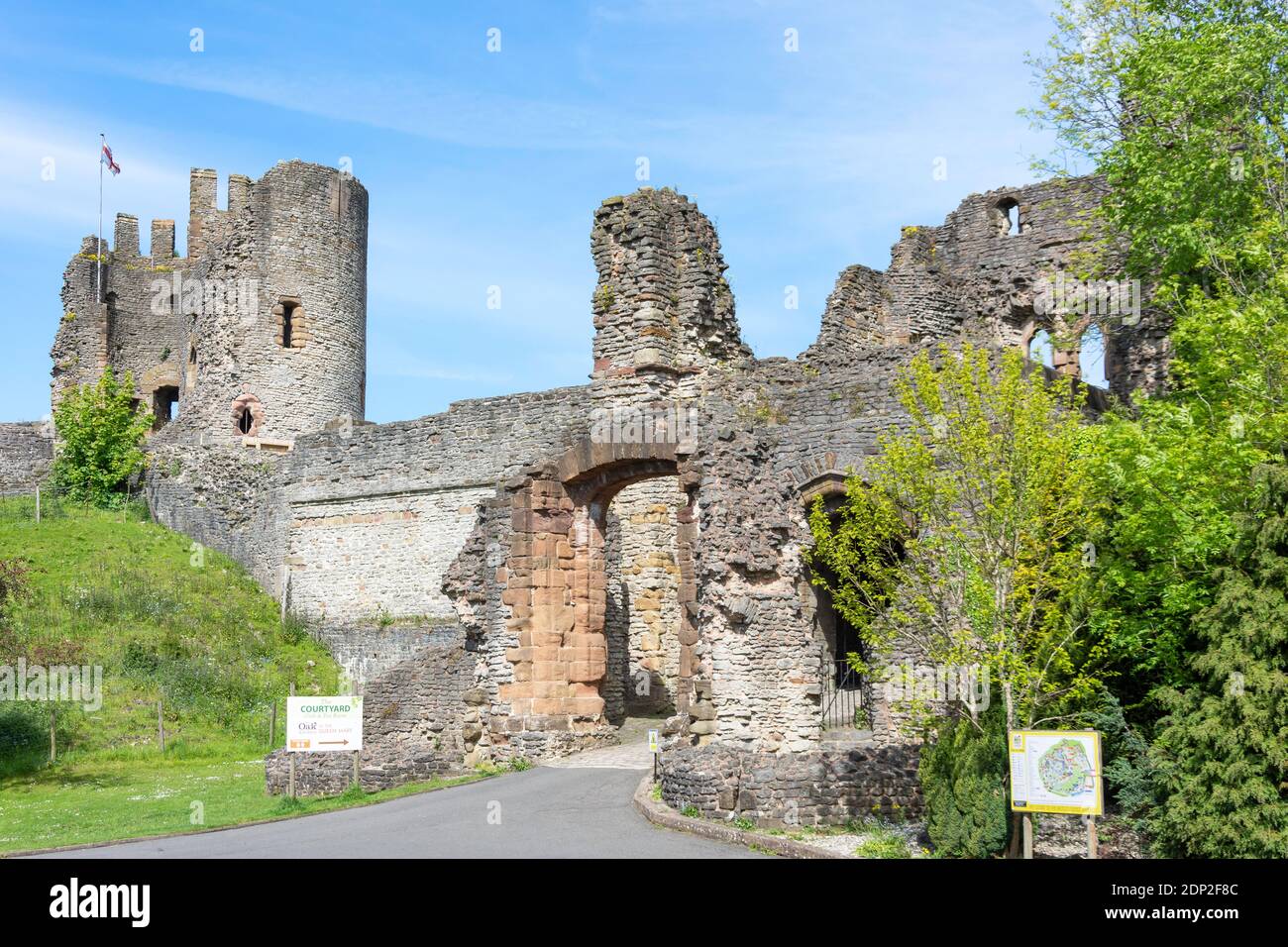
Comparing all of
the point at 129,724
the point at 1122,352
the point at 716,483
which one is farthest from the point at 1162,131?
the point at 129,724

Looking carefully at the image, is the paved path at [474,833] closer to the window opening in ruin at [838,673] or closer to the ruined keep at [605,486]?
the ruined keep at [605,486]

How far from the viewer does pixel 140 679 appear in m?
28.7

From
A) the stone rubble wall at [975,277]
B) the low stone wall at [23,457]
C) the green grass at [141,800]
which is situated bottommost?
the green grass at [141,800]

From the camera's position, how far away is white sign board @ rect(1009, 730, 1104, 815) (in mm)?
12461

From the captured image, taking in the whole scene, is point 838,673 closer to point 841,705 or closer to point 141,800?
point 841,705

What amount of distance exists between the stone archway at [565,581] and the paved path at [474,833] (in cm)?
344

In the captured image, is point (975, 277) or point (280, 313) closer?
point (975, 277)

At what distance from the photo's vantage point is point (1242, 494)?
15.7 m

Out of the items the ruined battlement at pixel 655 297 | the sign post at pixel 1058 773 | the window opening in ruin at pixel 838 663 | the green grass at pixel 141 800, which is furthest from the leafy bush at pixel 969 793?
the ruined battlement at pixel 655 297

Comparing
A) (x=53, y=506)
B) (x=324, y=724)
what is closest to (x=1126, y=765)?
(x=324, y=724)

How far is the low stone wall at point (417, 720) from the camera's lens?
21516 millimetres

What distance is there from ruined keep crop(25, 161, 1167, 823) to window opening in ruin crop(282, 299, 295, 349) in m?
0.08

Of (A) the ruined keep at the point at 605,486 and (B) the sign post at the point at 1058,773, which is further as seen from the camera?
(A) the ruined keep at the point at 605,486

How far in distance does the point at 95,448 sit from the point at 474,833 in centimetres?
3273
